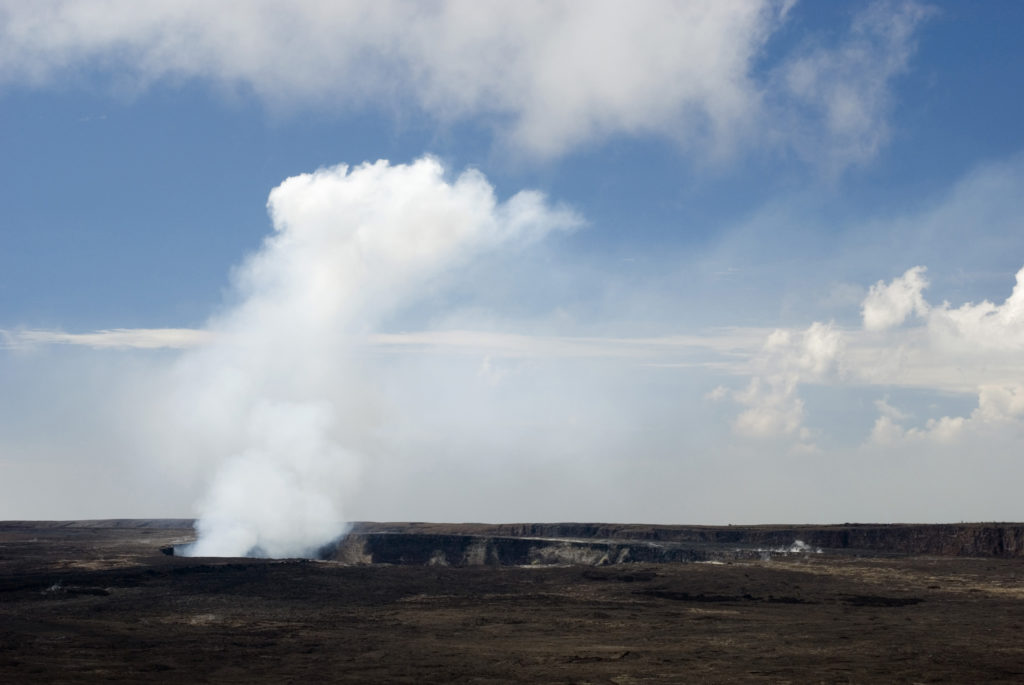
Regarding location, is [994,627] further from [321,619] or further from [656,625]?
[321,619]

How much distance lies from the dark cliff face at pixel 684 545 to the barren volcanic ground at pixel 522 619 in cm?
80

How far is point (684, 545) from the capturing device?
247 feet

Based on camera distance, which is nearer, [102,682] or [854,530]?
[102,682]

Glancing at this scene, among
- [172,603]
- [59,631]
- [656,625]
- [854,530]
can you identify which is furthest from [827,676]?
[854,530]

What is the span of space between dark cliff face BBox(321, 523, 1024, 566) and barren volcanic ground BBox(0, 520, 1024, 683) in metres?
0.80

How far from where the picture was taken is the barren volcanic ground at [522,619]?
81.0ft

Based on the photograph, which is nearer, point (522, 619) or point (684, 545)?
point (522, 619)

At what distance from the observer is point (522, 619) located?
3541 centimetres

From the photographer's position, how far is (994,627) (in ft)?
105

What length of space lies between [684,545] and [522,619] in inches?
1688

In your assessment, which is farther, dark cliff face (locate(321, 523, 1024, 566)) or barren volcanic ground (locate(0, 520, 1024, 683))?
dark cliff face (locate(321, 523, 1024, 566))

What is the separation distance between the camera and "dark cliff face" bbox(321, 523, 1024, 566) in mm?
67562

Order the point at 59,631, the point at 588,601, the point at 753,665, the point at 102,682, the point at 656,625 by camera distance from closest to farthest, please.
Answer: the point at 102,682
the point at 753,665
the point at 59,631
the point at 656,625
the point at 588,601

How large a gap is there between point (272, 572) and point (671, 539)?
4234 centimetres
